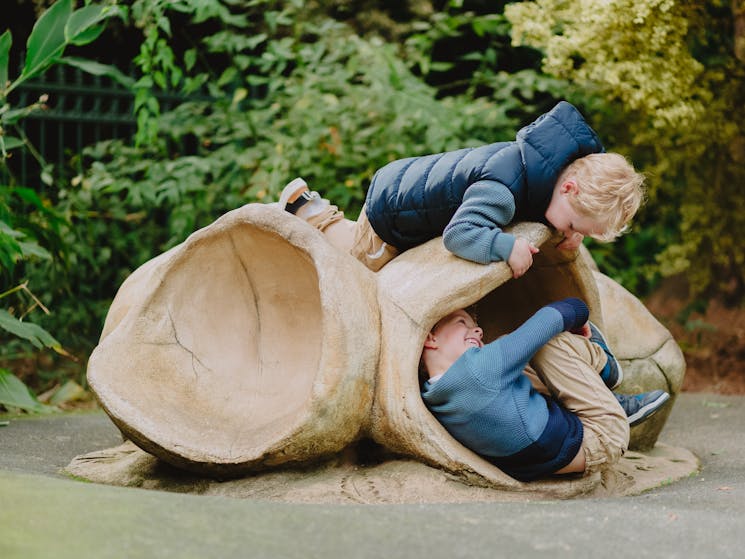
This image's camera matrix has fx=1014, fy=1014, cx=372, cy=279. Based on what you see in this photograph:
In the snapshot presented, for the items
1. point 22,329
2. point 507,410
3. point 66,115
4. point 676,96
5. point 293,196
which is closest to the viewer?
point 507,410

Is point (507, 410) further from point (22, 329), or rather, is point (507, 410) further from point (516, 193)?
point (22, 329)

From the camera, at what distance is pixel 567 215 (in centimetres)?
359

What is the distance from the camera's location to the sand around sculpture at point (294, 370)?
131 inches

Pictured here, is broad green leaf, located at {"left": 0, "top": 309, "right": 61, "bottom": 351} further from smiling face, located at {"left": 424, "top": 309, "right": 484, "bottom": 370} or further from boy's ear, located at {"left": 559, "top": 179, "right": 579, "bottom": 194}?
boy's ear, located at {"left": 559, "top": 179, "right": 579, "bottom": 194}

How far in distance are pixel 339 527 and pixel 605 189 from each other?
1606mm

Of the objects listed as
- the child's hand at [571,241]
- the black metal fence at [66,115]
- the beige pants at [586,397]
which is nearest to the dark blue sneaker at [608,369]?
the beige pants at [586,397]

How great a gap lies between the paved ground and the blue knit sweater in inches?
9.0

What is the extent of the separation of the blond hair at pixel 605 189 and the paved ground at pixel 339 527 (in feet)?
3.22

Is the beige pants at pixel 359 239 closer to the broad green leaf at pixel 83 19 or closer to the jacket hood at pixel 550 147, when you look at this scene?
the jacket hood at pixel 550 147

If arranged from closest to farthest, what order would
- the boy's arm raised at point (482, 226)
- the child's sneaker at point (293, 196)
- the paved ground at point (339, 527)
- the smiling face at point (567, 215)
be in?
the paved ground at point (339, 527) < the boy's arm raised at point (482, 226) < the smiling face at point (567, 215) < the child's sneaker at point (293, 196)

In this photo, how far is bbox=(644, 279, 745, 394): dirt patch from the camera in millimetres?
6535

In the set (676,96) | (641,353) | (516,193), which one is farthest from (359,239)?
(676,96)

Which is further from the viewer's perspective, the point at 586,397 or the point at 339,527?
the point at 586,397

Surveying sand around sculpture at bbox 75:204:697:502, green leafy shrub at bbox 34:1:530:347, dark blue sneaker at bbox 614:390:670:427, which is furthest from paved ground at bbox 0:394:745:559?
green leafy shrub at bbox 34:1:530:347
